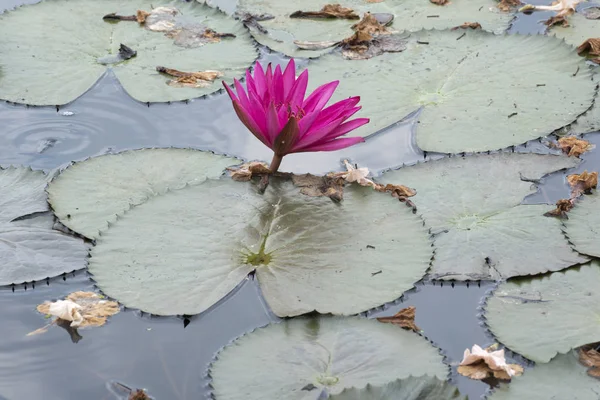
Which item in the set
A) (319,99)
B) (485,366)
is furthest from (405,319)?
(319,99)

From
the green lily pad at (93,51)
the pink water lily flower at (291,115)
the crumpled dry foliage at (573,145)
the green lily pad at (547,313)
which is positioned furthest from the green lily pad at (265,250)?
the green lily pad at (93,51)

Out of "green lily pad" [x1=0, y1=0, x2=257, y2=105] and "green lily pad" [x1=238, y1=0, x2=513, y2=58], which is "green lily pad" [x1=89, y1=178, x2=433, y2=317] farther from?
"green lily pad" [x1=238, y1=0, x2=513, y2=58]

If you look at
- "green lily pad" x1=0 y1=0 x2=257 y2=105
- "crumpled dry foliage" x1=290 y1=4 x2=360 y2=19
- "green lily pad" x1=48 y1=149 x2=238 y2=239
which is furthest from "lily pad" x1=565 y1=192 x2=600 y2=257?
"crumpled dry foliage" x1=290 y1=4 x2=360 y2=19

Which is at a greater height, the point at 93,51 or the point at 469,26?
the point at 469,26

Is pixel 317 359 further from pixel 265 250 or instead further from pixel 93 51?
pixel 93 51

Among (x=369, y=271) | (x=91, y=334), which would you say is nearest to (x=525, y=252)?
(x=369, y=271)

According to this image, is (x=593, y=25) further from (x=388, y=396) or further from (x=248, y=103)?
(x=388, y=396)

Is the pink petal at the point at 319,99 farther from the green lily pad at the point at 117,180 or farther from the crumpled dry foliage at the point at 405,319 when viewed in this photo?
the crumpled dry foliage at the point at 405,319
